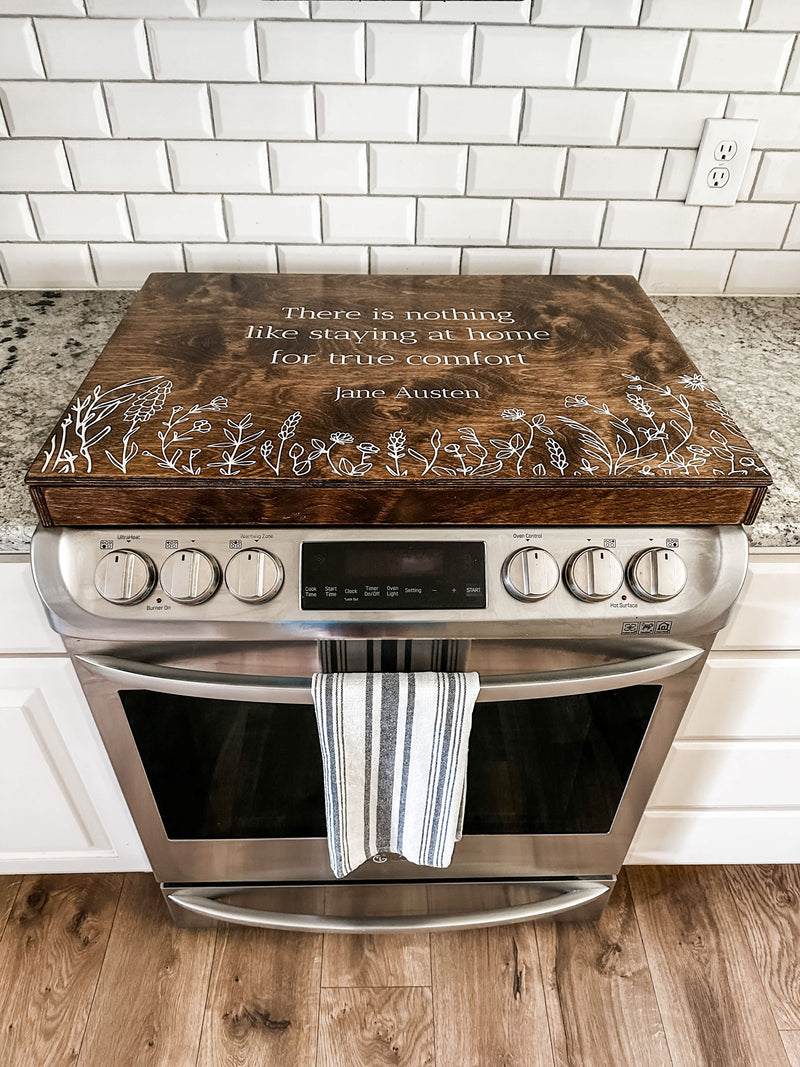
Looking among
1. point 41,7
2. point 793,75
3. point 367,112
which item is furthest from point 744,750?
point 41,7

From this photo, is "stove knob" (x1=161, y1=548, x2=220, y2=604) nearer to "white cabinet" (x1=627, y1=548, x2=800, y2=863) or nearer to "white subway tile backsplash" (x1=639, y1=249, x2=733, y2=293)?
"white cabinet" (x1=627, y1=548, x2=800, y2=863)

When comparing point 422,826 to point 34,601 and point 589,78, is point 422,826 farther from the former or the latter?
Answer: point 589,78

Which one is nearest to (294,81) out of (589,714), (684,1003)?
(589,714)

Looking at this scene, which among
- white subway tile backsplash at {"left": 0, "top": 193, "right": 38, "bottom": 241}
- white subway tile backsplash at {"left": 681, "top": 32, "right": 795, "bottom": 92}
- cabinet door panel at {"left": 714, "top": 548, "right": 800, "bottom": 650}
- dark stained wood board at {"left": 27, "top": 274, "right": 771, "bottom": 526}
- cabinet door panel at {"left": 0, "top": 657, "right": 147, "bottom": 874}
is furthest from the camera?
white subway tile backsplash at {"left": 0, "top": 193, "right": 38, "bottom": 241}

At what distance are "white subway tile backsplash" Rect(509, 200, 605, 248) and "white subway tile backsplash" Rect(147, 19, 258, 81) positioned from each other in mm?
452

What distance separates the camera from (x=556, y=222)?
121cm

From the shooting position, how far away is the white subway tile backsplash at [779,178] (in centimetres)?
116

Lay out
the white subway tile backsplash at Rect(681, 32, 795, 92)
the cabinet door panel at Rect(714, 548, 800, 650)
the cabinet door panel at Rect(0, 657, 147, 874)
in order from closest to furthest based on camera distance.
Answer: the cabinet door panel at Rect(714, 548, 800, 650) → the cabinet door panel at Rect(0, 657, 147, 874) → the white subway tile backsplash at Rect(681, 32, 795, 92)

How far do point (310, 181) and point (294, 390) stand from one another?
0.47 metres

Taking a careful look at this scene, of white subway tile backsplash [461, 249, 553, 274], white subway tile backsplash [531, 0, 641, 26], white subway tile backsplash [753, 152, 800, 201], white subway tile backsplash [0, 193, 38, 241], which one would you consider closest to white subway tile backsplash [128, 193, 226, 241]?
white subway tile backsplash [0, 193, 38, 241]

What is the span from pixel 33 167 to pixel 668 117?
3.17 ft

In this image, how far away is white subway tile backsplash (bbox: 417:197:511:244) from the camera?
3.90 ft

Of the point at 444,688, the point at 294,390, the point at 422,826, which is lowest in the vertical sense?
the point at 422,826

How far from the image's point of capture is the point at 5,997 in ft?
3.87
